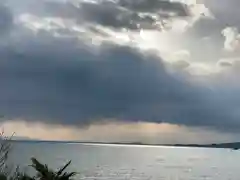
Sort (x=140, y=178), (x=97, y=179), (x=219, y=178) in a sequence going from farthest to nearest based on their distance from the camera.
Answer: (x=219, y=178), (x=140, y=178), (x=97, y=179)

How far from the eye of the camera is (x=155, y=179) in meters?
60.6

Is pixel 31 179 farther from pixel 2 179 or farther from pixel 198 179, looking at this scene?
pixel 198 179

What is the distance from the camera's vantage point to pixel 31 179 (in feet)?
40.6

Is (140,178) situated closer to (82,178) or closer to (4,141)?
(82,178)

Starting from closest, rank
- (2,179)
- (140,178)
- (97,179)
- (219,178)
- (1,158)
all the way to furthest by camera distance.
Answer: (2,179)
(1,158)
(97,179)
(140,178)
(219,178)

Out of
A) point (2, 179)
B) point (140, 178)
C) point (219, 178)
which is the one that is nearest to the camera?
point (2, 179)

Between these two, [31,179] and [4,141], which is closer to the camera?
[31,179]

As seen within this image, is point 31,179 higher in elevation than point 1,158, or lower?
lower

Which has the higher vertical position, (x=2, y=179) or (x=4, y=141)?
(x=4, y=141)

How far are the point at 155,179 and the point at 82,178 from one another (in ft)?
31.7

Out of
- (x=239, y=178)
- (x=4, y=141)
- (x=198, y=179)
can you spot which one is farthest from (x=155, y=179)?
(x=4, y=141)

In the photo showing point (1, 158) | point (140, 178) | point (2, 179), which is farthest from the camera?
point (140, 178)

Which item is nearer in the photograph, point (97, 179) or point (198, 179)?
point (97, 179)

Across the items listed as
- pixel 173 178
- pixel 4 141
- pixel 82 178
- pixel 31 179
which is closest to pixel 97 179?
pixel 82 178
